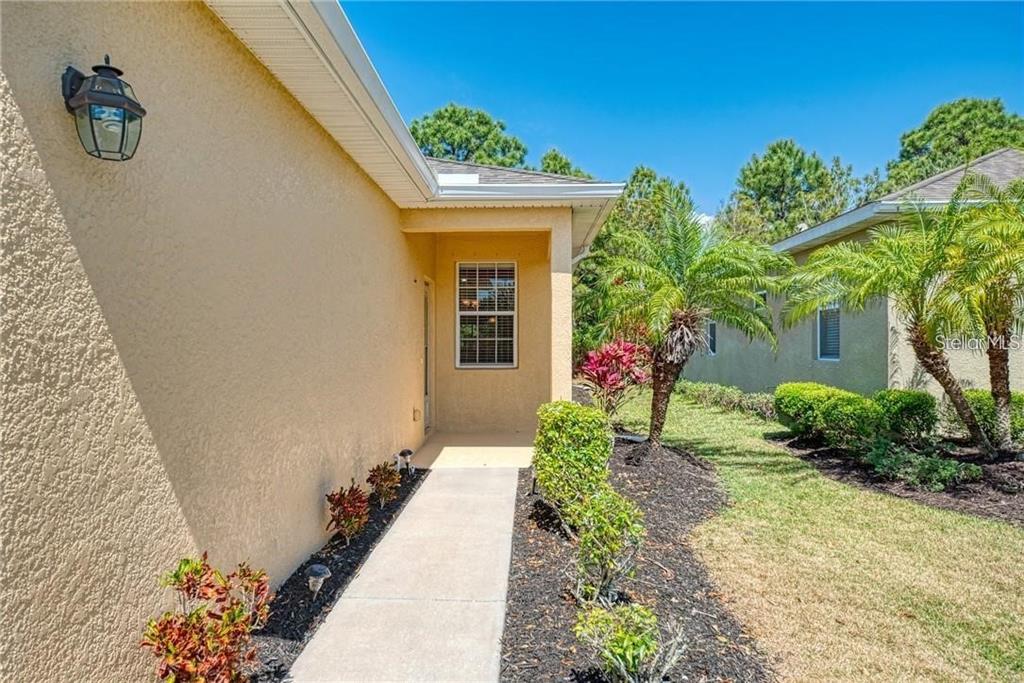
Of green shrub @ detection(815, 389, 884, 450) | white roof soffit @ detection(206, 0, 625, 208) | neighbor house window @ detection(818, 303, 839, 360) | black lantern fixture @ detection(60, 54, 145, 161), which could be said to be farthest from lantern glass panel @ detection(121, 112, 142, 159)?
neighbor house window @ detection(818, 303, 839, 360)

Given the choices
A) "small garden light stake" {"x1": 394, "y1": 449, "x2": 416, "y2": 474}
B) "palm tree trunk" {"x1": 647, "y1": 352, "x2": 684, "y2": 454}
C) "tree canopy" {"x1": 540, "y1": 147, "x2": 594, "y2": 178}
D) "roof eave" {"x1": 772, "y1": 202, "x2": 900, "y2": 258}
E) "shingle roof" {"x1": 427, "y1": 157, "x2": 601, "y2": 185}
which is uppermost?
"tree canopy" {"x1": 540, "y1": 147, "x2": 594, "y2": 178}

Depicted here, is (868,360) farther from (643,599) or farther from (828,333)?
(643,599)

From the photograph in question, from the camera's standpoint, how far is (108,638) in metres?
2.37

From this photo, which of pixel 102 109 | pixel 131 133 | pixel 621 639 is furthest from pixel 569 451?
pixel 102 109

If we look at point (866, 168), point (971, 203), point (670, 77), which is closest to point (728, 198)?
point (866, 168)

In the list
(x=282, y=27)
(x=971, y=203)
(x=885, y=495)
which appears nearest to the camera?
(x=282, y=27)

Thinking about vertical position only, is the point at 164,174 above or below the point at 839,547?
above

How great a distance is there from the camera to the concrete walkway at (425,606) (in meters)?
3.29

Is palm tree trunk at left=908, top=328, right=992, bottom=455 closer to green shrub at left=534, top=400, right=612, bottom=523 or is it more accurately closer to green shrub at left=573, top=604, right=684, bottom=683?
green shrub at left=534, top=400, right=612, bottom=523

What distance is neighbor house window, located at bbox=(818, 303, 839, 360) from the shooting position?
12.1 m

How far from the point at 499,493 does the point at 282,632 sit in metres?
3.34

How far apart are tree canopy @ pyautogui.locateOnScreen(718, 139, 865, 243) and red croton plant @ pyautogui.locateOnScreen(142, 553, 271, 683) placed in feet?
116

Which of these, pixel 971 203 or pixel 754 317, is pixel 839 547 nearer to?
pixel 754 317

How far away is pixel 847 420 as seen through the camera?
357 inches
